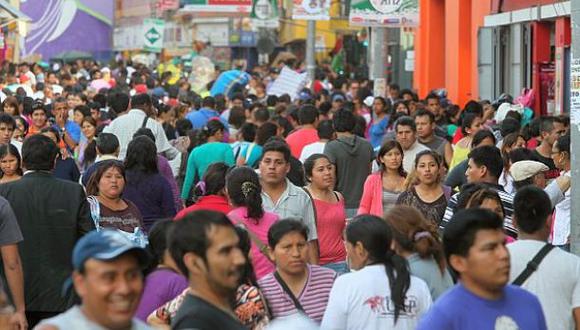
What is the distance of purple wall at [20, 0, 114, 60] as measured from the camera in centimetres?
5147

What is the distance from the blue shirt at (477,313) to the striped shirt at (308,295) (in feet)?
5.78

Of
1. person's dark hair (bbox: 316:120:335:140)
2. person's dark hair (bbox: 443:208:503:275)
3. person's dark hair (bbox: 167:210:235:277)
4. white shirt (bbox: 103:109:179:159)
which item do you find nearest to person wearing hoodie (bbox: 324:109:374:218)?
person's dark hair (bbox: 316:120:335:140)

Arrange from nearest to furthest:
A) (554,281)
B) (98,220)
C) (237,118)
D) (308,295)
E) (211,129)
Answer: (554,281) → (308,295) → (98,220) → (211,129) → (237,118)

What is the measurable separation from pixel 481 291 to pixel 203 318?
122 cm

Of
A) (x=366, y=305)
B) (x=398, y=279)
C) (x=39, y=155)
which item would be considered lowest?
(x=366, y=305)

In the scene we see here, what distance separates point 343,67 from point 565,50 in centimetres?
3213

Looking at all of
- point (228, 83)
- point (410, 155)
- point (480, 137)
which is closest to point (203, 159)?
point (410, 155)

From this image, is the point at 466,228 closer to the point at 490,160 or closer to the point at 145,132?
the point at 490,160

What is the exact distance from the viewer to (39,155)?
9.99m

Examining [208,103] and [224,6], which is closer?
[208,103]

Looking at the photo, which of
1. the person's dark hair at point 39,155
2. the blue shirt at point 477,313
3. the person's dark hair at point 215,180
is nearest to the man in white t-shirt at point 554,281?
the blue shirt at point 477,313

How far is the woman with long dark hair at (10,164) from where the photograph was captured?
11172 mm

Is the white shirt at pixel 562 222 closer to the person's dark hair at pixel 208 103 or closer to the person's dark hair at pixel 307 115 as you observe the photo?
the person's dark hair at pixel 307 115

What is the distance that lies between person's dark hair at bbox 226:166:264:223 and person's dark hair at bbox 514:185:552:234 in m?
2.55
